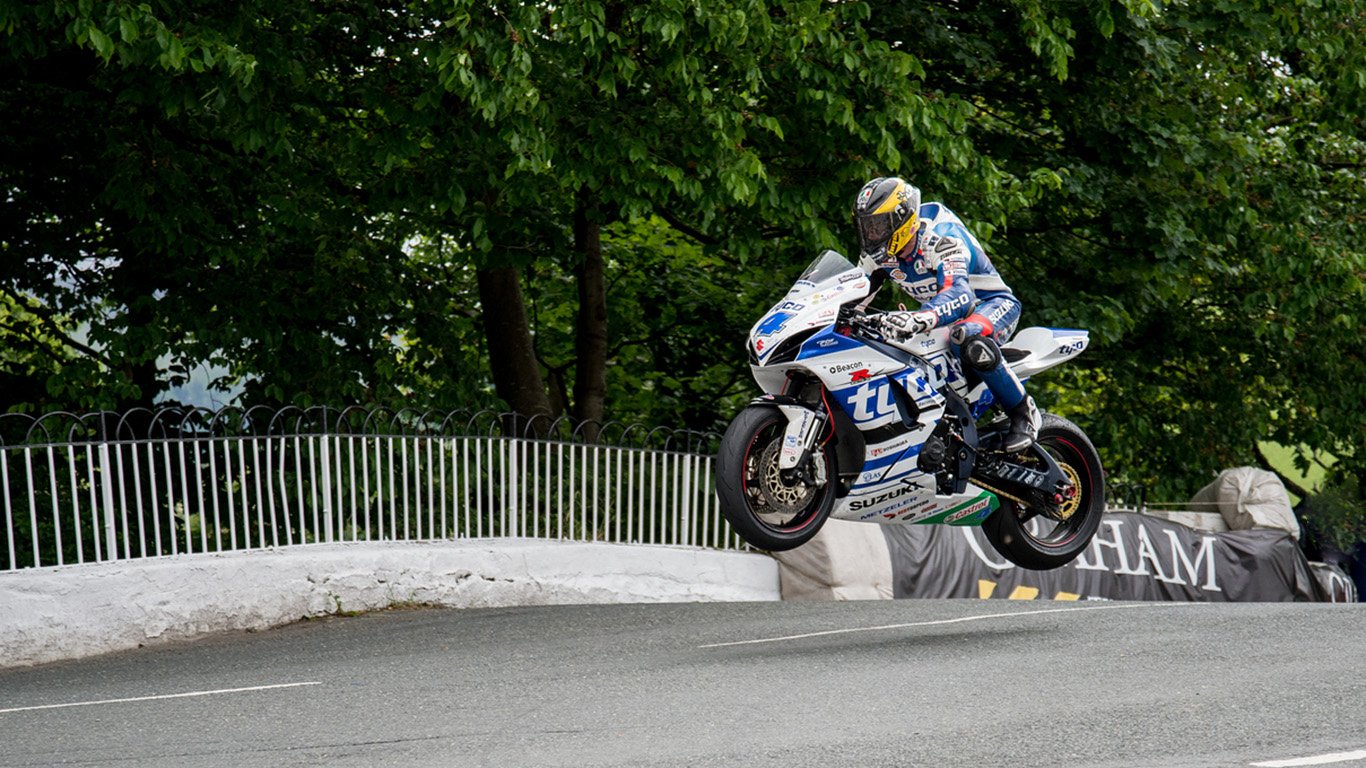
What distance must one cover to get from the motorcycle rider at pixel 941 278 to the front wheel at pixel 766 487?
2.75 feet

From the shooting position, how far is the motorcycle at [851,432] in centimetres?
836

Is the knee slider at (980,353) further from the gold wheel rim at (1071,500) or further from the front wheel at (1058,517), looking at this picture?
the gold wheel rim at (1071,500)

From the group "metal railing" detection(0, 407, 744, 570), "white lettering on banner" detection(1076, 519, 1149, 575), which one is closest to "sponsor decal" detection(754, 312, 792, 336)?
"metal railing" detection(0, 407, 744, 570)

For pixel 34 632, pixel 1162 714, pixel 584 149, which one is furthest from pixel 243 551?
pixel 1162 714

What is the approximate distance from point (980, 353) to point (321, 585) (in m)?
5.67

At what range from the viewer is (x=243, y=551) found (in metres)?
12.1

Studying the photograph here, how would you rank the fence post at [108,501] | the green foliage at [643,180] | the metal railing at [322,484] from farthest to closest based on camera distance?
the green foliage at [643,180] → the metal railing at [322,484] → the fence post at [108,501]

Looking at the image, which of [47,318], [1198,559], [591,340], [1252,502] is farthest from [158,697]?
[1252,502]

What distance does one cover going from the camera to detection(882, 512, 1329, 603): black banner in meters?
15.8

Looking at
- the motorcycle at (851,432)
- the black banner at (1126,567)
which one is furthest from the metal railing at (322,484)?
the motorcycle at (851,432)

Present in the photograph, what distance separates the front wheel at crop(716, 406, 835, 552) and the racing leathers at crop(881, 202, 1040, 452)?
87 centimetres

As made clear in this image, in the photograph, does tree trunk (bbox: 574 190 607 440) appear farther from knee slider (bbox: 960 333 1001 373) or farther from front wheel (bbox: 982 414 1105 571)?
knee slider (bbox: 960 333 1001 373)

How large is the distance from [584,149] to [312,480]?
3350 millimetres

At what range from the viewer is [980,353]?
9.11 metres
